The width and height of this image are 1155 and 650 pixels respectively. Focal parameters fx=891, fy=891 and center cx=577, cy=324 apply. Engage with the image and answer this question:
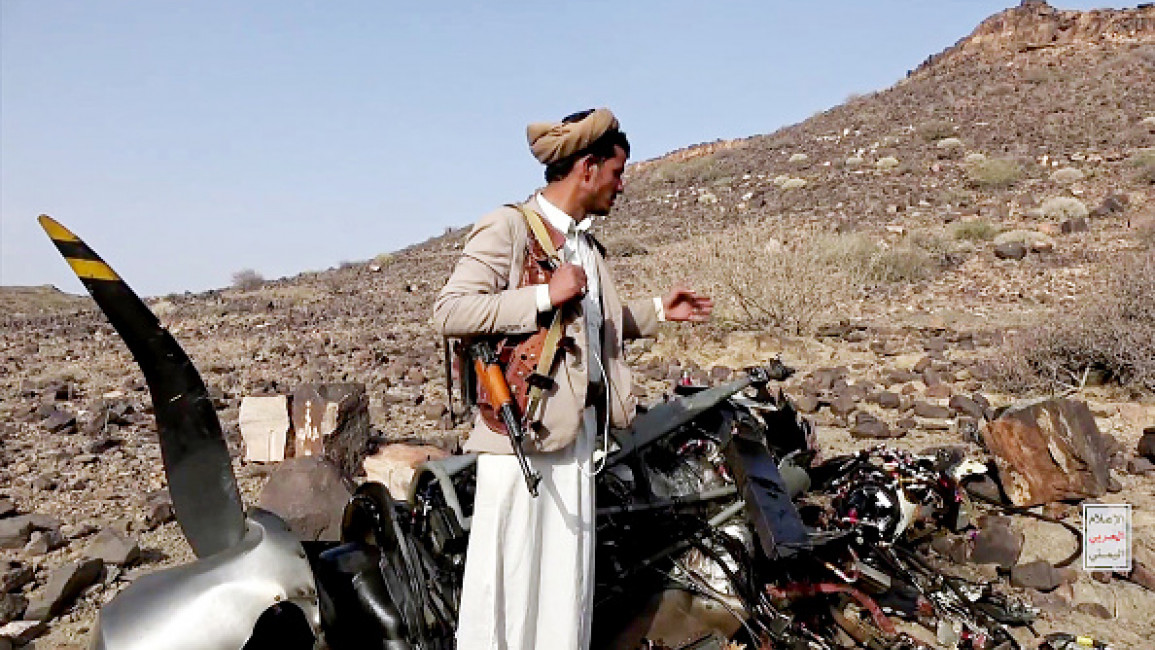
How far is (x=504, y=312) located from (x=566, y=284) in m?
0.20

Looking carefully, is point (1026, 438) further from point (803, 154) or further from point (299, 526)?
point (803, 154)

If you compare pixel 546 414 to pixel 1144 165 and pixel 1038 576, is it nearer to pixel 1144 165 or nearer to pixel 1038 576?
pixel 1038 576

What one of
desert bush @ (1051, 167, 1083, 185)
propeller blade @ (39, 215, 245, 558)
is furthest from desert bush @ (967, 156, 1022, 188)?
propeller blade @ (39, 215, 245, 558)

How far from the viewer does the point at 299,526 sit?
15.1 feet

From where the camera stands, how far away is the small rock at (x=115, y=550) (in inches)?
182

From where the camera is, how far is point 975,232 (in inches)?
671

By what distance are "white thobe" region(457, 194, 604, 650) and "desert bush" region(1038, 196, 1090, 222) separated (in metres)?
18.2

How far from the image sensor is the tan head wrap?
2.65 meters

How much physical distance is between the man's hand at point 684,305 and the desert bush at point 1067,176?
22.1 meters

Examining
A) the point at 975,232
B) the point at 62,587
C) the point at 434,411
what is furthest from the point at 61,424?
the point at 975,232

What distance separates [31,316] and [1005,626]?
21.6m

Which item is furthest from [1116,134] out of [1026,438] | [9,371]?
[9,371]

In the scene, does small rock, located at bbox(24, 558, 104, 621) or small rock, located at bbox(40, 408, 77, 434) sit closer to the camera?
small rock, located at bbox(24, 558, 104, 621)

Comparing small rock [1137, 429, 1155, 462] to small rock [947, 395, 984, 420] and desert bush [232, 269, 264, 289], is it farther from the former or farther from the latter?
desert bush [232, 269, 264, 289]
